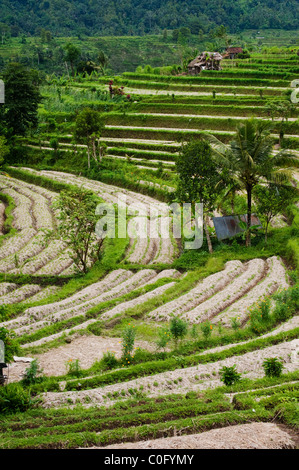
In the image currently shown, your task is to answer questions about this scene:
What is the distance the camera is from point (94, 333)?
58.9 ft

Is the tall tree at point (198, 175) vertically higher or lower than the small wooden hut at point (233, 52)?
lower

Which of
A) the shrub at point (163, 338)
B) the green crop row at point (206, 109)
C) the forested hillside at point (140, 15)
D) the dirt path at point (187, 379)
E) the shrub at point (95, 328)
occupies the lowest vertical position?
the shrub at point (95, 328)

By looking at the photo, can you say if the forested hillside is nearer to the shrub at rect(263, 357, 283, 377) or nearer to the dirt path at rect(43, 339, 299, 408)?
the dirt path at rect(43, 339, 299, 408)

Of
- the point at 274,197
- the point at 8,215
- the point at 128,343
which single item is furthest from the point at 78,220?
the point at 8,215

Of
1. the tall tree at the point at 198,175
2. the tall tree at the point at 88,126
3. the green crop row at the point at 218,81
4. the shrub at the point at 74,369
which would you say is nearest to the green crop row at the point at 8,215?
the tall tree at the point at 88,126

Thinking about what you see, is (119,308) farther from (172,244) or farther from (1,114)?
(1,114)

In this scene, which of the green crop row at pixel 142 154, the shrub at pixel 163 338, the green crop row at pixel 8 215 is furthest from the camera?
the green crop row at pixel 142 154

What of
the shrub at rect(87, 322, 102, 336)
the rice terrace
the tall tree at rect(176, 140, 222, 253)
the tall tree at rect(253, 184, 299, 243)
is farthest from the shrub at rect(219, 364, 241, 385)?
the tall tree at rect(253, 184, 299, 243)

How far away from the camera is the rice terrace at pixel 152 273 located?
37.1ft

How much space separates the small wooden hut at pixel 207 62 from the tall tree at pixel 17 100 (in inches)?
1139

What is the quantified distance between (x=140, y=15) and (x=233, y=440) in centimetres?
19882

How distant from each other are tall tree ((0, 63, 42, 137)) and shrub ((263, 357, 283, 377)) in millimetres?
46437

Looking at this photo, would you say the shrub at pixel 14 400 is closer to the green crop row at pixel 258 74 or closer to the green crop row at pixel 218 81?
the green crop row at pixel 218 81
